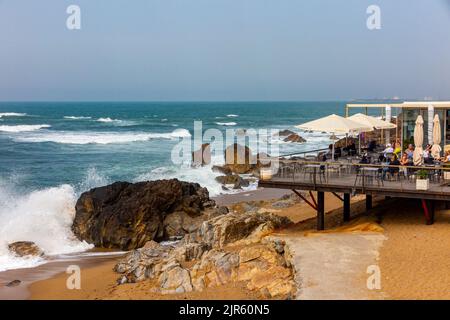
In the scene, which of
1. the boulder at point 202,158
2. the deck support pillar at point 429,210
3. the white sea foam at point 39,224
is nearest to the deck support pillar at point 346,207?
the deck support pillar at point 429,210

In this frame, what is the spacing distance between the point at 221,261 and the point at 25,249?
9.51m

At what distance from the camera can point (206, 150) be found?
46094 mm

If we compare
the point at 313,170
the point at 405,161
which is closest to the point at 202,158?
the point at 313,170

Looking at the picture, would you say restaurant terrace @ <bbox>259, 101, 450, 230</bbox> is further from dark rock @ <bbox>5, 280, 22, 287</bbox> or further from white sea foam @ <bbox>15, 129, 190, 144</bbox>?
white sea foam @ <bbox>15, 129, 190, 144</bbox>

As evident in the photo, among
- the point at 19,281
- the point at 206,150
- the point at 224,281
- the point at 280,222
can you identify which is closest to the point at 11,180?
the point at 206,150

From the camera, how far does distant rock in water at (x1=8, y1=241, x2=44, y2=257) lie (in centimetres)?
2002

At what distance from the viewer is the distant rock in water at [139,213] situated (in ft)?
69.1

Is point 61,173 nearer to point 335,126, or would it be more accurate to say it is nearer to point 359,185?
point 335,126

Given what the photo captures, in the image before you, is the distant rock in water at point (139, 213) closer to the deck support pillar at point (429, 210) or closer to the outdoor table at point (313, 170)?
the outdoor table at point (313, 170)

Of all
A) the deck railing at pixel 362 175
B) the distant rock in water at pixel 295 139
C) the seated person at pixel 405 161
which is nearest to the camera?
the deck railing at pixel 362 175

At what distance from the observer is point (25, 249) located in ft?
66.3

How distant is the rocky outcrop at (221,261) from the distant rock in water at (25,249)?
4740mm
